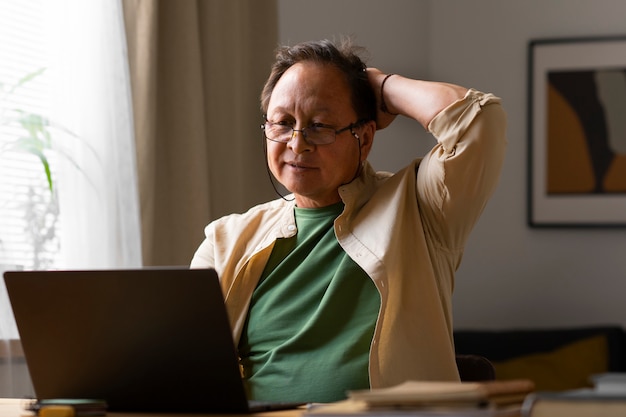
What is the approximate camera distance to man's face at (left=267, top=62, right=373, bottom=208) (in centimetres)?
187

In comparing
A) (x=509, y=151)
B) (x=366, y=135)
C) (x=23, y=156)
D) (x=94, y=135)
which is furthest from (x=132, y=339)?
(x=509, y=151)

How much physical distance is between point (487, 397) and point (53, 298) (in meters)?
0.63

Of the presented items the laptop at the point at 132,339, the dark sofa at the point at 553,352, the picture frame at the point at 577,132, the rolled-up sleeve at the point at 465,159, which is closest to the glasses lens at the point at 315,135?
the rolled-up sleeve at the point at 465,159

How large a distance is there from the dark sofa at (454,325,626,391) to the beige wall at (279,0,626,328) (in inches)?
13.8

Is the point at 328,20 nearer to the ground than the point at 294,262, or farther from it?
farther from it

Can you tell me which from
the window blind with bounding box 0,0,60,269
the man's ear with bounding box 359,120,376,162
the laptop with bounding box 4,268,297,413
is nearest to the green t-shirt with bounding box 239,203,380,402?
the man's ear with bounding box 359,120,376,162

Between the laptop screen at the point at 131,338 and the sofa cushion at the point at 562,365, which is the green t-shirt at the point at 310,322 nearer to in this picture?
the laptop screen at the point at 131,338

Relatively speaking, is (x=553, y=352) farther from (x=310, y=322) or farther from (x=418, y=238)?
(x=310, y=322)

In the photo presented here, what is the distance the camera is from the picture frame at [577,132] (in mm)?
3848

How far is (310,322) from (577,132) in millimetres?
2456

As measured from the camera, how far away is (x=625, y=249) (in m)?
3.82

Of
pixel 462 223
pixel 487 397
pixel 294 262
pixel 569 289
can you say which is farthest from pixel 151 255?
pixel 569 289

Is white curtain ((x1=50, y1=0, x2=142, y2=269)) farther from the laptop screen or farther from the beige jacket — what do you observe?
the laptop screen

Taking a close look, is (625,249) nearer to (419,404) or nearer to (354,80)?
(354,80)
